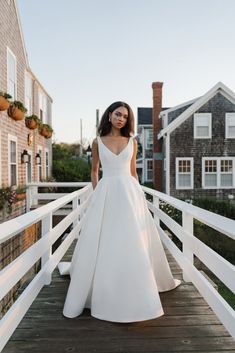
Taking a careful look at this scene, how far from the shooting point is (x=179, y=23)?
11609mm

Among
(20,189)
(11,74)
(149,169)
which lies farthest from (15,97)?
(149,169)

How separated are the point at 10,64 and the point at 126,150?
27.0ft

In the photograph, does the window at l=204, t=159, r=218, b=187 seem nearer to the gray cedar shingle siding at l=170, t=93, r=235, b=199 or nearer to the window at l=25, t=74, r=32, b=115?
the gray cedar shingle siding at l=170, t=93, r=235, b=199

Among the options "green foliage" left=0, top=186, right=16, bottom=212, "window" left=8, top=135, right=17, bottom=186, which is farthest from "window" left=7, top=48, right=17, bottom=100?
"green foliage" left=0, top=186, right=16, bottom=212

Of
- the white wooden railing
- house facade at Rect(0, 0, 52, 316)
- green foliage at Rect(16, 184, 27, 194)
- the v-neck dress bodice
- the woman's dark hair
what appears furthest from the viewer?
green foliage at Rect(16, 184, 27, 194)

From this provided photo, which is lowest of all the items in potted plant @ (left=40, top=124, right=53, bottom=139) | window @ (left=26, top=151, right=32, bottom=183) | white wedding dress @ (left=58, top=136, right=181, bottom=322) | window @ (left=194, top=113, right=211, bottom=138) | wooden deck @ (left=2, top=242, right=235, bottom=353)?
wooden deck @ (left=2, top=242, right=235, bottom=353)

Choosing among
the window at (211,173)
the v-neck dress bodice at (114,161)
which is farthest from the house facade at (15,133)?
the window at (211,173)

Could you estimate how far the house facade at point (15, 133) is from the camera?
8516 millimetres

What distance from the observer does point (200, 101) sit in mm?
19016

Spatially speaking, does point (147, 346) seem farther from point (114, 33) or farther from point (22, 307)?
point (114, 33)

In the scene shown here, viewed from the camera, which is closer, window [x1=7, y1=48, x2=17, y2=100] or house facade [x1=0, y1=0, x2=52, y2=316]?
house facade [x1=0, y1=0, x2=52, y2=316]

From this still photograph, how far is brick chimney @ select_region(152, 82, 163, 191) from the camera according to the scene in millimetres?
20734

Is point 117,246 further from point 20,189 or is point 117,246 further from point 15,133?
point 15,133

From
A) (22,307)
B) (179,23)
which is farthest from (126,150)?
(179,23)
